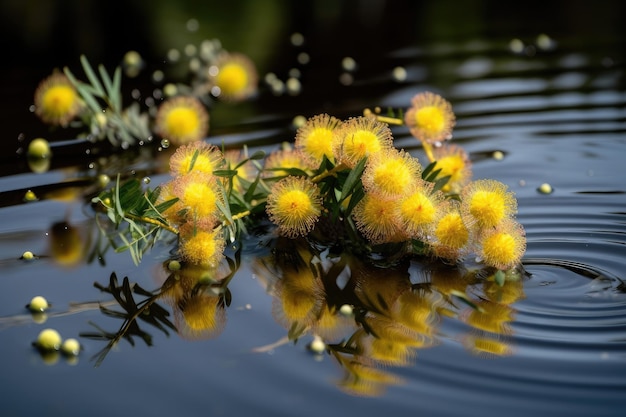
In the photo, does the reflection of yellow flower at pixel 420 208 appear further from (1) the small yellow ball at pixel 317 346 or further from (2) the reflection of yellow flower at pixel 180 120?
(2) the reflection of yellow flower at pixel 180 120

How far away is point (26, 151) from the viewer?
7.79ft

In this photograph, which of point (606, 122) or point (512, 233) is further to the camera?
point (606, 122)

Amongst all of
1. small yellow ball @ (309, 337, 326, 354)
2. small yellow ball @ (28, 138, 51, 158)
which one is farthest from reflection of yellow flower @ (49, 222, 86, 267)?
small yellow ball @ (309, 337, 326, 354)

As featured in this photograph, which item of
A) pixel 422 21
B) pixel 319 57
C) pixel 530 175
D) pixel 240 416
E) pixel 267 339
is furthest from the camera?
pixel 422 21

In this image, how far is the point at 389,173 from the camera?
58.9 inches

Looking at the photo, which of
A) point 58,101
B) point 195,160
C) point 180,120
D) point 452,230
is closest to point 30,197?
point 58,101

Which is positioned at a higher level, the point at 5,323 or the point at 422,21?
the point at 422,21

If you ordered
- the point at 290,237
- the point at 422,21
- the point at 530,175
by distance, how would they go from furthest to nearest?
the point at 422,21 → the point at 530,175 → the point at 290,237

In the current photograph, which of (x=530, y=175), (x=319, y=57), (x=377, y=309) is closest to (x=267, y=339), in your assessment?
(x=377, y=309)

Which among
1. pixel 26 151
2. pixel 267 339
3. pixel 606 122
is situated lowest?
pixel 267 339

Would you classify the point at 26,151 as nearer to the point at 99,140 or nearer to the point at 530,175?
the point at 99,140

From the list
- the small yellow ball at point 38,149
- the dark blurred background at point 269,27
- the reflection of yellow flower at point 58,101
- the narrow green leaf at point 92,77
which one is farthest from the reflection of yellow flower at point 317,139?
the dark blurred background at point 269,27

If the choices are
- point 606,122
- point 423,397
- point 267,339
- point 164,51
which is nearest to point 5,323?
point 267,339

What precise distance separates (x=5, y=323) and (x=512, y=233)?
82 centimetres
